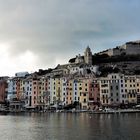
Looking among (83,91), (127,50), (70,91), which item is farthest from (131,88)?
(127,50)

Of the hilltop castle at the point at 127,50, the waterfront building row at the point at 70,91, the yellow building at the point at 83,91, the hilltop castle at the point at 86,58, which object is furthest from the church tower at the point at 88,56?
the yellow building at the point at 83,91

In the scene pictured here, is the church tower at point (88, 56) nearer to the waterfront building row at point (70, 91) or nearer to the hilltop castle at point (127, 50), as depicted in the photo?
the hilltop castle at point (127, 50)

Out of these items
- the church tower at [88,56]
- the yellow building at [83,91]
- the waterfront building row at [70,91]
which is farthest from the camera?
the church tower at [88,56]

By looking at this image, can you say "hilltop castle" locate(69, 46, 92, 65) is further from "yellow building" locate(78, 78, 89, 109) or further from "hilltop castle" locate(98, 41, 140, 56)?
"yellow building" locate(78, 78, 89, 109)

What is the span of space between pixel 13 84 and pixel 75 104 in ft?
84.7

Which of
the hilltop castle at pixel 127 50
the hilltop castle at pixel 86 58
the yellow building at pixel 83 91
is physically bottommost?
the yellow building at pixel 83 91

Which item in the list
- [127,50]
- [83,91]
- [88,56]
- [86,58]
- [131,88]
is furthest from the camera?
[127,50]

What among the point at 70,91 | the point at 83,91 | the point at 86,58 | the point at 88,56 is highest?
the point at 88,56

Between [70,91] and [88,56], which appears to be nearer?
[70,91]

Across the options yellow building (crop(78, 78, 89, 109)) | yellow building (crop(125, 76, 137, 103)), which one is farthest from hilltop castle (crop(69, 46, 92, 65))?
yellow building (crop(125, 76, 137, 103))

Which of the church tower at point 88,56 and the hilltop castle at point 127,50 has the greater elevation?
the hilltop castle at point 127,50

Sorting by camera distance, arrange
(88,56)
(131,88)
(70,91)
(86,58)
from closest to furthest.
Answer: (131,88) → (70,91) → (88,56) → (86,58)

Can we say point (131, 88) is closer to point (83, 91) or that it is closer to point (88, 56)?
point (83, 91)

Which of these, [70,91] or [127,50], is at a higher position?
[127,50]
